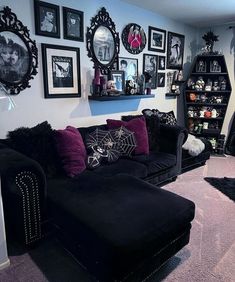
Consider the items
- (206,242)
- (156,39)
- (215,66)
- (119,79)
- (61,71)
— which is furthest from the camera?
(215,66)

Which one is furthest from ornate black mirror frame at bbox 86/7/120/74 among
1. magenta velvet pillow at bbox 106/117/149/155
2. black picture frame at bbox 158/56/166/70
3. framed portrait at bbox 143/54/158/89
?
black picture frame at bbox 158/56/166/70

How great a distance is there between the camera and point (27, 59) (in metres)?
2.47

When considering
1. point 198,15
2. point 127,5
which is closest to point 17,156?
point 127,5

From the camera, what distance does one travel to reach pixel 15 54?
7.84 ft

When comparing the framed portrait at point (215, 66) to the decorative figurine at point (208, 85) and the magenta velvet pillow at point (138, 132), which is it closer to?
the decorative figurine at point (208, 85)

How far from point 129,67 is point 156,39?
0.77 meters

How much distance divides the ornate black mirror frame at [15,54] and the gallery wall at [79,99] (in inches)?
2.5

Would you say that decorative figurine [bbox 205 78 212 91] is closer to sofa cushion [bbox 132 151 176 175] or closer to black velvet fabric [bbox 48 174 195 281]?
sofa cushion [bbox 132 151 176 175]

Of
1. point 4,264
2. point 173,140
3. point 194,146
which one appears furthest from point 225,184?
point 4,264

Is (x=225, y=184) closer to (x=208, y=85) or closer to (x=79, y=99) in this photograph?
(x=208, y=85)

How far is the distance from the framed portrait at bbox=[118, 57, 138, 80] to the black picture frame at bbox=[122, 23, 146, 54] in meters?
0.14

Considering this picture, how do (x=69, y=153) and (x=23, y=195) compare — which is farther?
(x=69, y=153)

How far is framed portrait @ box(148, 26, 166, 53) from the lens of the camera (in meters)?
3.75

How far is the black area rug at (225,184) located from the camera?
2.93 m
